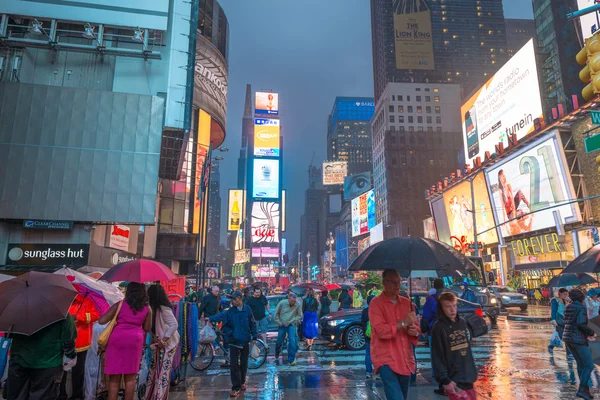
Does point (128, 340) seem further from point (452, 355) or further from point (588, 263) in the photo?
point (588, 263)

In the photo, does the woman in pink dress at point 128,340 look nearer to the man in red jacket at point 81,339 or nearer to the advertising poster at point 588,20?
the man in red jacket at point 81,339

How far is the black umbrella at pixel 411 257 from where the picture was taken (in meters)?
6.08

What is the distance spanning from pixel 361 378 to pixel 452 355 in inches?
194

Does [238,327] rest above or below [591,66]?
below

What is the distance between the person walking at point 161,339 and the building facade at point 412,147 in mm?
97795

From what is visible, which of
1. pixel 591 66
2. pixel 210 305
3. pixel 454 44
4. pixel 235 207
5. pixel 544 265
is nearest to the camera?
pixel 591 66

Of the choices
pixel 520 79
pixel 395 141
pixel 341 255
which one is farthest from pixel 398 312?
pixel 341 255

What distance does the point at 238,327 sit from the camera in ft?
25.4

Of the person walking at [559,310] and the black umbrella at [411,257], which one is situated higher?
the black umbrella at [411,257]

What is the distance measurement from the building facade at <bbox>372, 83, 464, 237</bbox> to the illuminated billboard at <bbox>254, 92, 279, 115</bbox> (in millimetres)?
33595

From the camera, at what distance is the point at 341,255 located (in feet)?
522

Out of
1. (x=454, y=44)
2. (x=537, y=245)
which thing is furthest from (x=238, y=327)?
(x=454, y=44)

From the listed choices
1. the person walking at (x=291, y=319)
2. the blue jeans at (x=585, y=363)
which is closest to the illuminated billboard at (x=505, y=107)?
the person walking at (x=291, y=319)

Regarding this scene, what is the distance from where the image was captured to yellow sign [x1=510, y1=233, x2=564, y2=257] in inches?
1364
